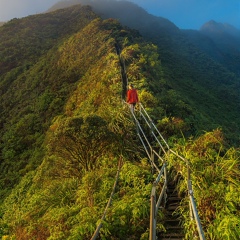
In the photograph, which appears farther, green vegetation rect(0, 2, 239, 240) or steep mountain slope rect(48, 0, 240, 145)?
steep mountain slope rect(48, 0, 240, 145)

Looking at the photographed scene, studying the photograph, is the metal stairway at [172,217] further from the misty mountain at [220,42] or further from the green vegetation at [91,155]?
the misty mountain at [220,42]

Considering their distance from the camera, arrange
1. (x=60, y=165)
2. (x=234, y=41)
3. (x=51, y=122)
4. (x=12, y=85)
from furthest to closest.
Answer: (x=234, y=41)
(x=12, y=85)
(x=51, y=122)
(x=60, y=165)

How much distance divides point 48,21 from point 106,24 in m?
13.9

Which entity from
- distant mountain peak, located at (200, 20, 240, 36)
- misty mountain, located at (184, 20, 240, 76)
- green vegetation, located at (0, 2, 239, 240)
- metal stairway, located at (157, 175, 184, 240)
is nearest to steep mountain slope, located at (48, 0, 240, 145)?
misty mountain, located at (184, 20, 240, 76)

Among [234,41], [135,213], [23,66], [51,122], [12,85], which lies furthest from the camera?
[234,41]

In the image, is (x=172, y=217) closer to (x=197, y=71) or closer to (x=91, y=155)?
(x=91, y=155)

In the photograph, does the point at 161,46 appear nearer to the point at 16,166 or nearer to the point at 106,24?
the point at 106,24

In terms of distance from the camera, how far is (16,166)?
56.6ft

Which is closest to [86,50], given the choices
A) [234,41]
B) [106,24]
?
[106,24]

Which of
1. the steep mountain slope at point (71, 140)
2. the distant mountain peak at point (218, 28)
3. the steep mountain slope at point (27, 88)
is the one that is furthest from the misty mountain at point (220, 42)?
the steep mountain slope at point (71, 140)

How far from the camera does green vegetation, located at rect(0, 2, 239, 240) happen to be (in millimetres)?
7734

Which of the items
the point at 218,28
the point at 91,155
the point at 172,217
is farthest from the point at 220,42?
the point at 172,217

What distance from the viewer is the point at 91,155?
11688 millimetres

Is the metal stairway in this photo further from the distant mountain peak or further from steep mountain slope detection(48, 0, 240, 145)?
the distant mountain peak
